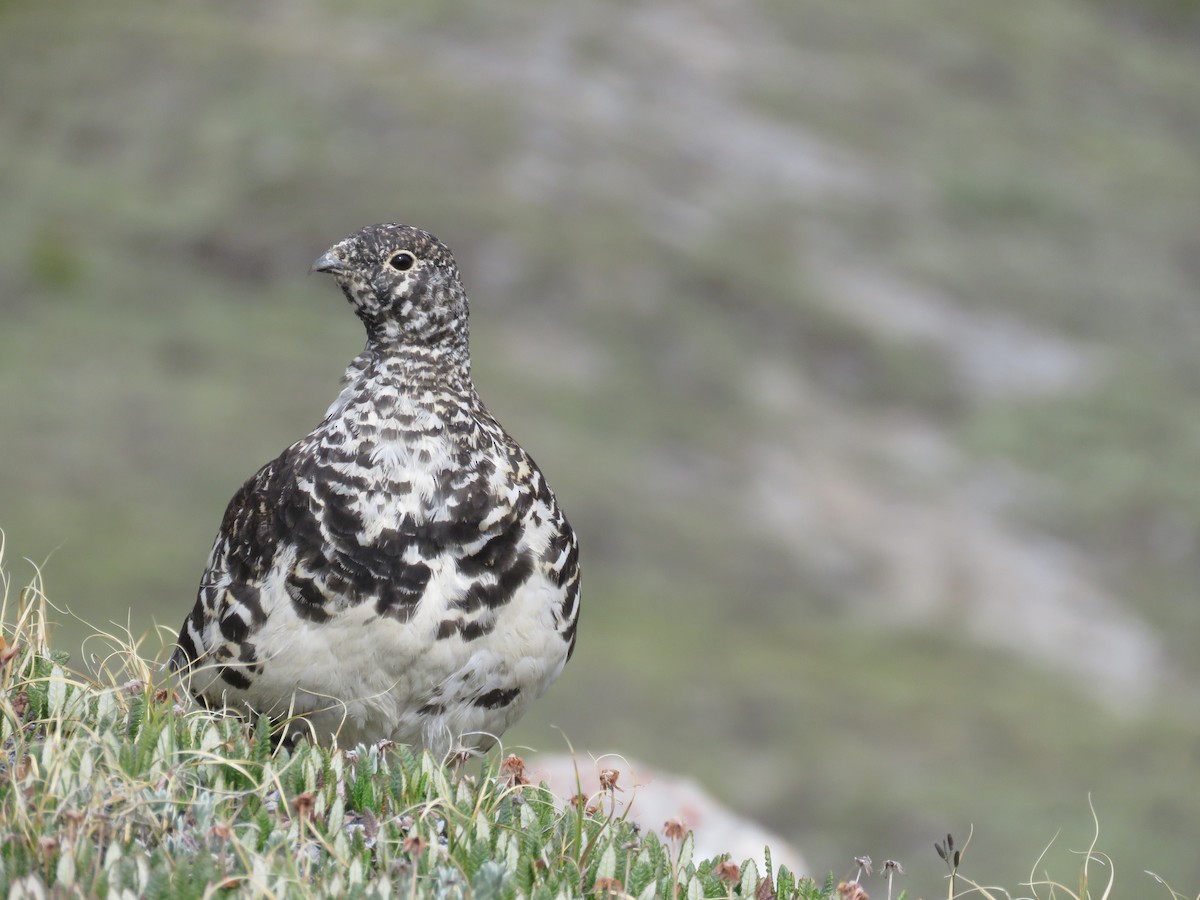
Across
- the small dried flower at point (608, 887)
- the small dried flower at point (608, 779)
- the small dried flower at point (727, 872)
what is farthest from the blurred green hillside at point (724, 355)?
the small dried flower at point (608, 887)

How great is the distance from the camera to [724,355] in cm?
3597

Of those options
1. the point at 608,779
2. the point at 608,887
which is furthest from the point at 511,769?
the point at 608,887

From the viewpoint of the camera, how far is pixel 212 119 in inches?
1642

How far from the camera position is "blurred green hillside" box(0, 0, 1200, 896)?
25.4m

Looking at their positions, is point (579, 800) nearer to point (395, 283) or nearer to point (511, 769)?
point (511, 769)

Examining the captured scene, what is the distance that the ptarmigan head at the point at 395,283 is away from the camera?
24.3 feet

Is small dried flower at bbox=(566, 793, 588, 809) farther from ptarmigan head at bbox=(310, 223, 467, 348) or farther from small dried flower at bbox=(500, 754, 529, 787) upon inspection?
ptarmigan head at bbox=(310, 223, 467, 348)

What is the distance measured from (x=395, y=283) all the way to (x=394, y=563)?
140 centimetres

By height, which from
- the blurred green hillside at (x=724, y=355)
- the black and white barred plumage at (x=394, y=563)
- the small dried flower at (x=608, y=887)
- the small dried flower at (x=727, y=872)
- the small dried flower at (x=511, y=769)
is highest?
the blurred green hillside at (x=724, y=355)

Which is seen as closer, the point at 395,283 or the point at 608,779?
the point at 608,779

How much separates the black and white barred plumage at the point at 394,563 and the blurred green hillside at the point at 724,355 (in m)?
11.7

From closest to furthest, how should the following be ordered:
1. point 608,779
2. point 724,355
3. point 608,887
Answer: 1. point 608,887
2. point 608,779
3. point 724,355

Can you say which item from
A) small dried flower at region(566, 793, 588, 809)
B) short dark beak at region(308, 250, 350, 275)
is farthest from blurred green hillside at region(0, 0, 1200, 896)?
small dried flower at region(566, 793, 588, 809)

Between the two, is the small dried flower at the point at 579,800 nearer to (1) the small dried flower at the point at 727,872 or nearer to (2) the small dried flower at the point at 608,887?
(2) the small dried flower at the point at 608,887
